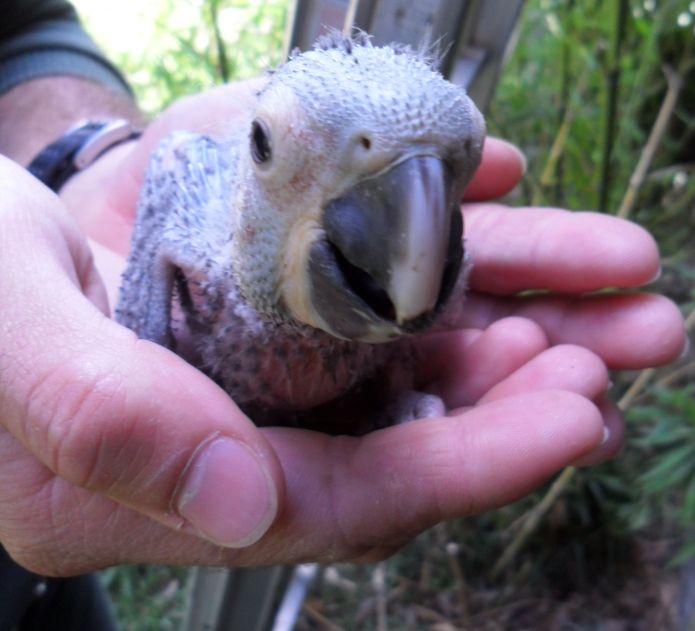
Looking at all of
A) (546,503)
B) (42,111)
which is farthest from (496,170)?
(42,111)

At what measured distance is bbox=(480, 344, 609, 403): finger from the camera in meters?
0.88

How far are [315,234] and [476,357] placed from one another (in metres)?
0.42

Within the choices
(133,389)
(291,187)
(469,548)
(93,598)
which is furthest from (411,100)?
(469,548)

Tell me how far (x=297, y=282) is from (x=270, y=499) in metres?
0.20

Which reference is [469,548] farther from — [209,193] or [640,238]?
[209,193]

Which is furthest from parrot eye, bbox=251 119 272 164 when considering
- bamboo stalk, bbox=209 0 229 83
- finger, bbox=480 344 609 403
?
bamboo stalk, bbox=209 0 229 83

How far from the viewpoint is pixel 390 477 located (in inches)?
28.8

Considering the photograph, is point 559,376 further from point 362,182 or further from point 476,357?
point 362,182

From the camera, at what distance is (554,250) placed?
3.44 ft

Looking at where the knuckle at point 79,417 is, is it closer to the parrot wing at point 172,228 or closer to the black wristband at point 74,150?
the parrot wing at point 172,228

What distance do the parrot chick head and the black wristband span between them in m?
0.85

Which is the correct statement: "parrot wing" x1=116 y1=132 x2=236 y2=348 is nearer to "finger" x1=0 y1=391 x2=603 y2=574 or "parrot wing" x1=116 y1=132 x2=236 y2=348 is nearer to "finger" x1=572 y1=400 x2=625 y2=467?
"finger" x1=0 y1=391 x2=603 y2=574

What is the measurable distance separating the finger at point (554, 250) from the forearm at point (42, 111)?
864 millimetres

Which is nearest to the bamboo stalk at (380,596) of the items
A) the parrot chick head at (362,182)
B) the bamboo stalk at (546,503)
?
the bamboo stalk at (546,503)
